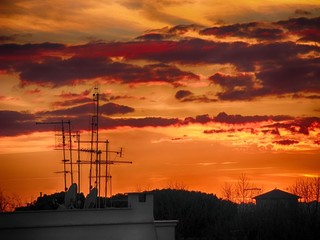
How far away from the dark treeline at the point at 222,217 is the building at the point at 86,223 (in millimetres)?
8332

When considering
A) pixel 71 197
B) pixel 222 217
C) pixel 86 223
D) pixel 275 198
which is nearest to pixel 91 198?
pixel 71 197

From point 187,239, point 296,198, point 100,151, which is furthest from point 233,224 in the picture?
point 100,151

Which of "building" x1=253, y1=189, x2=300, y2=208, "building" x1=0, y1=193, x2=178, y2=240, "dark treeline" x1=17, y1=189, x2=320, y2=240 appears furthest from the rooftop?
"building" x1=0, y1=193, x2=178, y2=240

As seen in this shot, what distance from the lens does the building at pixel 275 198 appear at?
6471 cm

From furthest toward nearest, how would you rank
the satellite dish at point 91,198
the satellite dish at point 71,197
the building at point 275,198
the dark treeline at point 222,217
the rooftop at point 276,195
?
1. the rooftop at point 276,195
2. the building at point 275,198
3. the dark treeline at point 222,217
4. the satellite dish at point 71,197
5. the satellite dish at point 91,198

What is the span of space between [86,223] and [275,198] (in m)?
37.3

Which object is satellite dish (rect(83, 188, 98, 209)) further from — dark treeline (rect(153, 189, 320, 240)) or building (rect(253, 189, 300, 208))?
building (rect(253, 189, 300, 208))

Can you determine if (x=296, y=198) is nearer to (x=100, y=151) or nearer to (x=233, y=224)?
(x=233, y=224)

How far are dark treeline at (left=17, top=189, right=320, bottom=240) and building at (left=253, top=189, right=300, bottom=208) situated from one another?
1971 millimetres

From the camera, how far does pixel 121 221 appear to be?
3250cm

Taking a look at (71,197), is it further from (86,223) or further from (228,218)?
(228,218)

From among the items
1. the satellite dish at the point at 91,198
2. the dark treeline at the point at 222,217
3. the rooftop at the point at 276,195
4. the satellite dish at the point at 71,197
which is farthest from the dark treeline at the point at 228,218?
the satellite dish at the point at 71,197

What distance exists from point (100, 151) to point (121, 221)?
477 centimetres

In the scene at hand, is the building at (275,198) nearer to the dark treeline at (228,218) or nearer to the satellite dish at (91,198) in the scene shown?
the dark treeline at (228,218)
